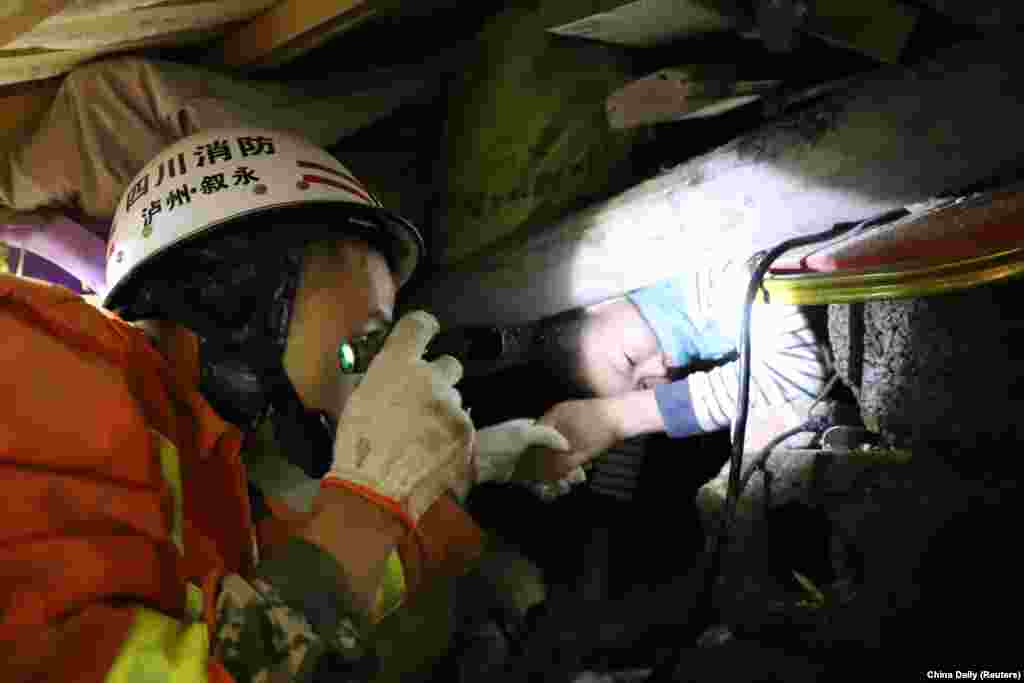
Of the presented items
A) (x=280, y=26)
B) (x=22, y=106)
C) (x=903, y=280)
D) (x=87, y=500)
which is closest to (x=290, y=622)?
(x=87, y=500)

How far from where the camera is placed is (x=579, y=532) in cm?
341

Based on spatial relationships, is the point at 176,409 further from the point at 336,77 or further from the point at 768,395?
the point at 768,395

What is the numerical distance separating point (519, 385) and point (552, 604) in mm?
1110

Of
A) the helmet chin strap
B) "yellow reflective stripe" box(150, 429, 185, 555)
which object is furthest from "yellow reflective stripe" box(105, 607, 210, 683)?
the helmet chin strap

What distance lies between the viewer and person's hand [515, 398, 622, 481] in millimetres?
2486

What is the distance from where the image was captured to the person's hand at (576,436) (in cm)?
249

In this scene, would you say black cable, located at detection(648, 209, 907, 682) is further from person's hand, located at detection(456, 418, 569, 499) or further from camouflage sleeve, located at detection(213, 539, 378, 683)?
camouflage sleeve, located at detection(213, 539, 378, 683)

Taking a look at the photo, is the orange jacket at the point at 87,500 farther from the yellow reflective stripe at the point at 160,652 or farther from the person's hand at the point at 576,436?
the person's hand at the point at 576,436

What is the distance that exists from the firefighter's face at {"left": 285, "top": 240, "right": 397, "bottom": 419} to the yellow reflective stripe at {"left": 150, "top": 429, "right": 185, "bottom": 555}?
40cm

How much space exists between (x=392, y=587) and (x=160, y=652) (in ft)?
3.11

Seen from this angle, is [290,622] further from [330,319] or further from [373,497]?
[330,319]

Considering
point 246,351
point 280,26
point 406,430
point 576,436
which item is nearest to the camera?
point 406,430

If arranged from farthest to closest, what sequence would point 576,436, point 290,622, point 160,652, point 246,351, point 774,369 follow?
point 576,436, point 774,369, point 246,351, point 290,622, point 160,652

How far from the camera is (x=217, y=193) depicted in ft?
7.00
